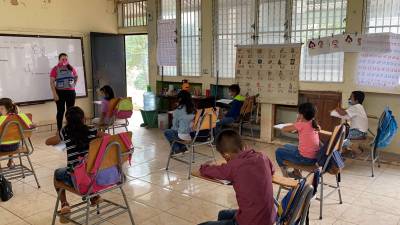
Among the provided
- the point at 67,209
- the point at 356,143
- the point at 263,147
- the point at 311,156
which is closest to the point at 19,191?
the point at 67,209

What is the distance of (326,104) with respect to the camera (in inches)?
204

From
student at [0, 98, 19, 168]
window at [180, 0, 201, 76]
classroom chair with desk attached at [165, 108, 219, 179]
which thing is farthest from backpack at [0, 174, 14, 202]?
window at [180, 0, 201, 76]

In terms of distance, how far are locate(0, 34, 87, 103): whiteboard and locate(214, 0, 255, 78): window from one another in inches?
111

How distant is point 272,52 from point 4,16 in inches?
172

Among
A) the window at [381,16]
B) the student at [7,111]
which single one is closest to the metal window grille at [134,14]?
the student at [7,111]

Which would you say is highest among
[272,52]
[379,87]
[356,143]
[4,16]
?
[4,16]

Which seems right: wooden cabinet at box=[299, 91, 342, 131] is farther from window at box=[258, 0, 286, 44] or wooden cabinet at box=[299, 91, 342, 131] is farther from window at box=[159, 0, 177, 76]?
window at box=[159, 0, 177, 76]

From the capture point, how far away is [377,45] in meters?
4.60

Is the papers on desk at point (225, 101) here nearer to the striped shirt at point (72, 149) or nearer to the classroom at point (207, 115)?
the classroom at point (207, 115)

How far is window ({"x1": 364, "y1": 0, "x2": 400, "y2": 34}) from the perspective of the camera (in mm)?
4570

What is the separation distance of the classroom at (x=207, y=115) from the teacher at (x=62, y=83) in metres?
0.02

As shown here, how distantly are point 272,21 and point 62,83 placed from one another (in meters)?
3.53

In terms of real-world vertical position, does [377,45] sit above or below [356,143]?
above

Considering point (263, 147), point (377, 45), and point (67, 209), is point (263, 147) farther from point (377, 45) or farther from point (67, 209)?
point (67, 209)
